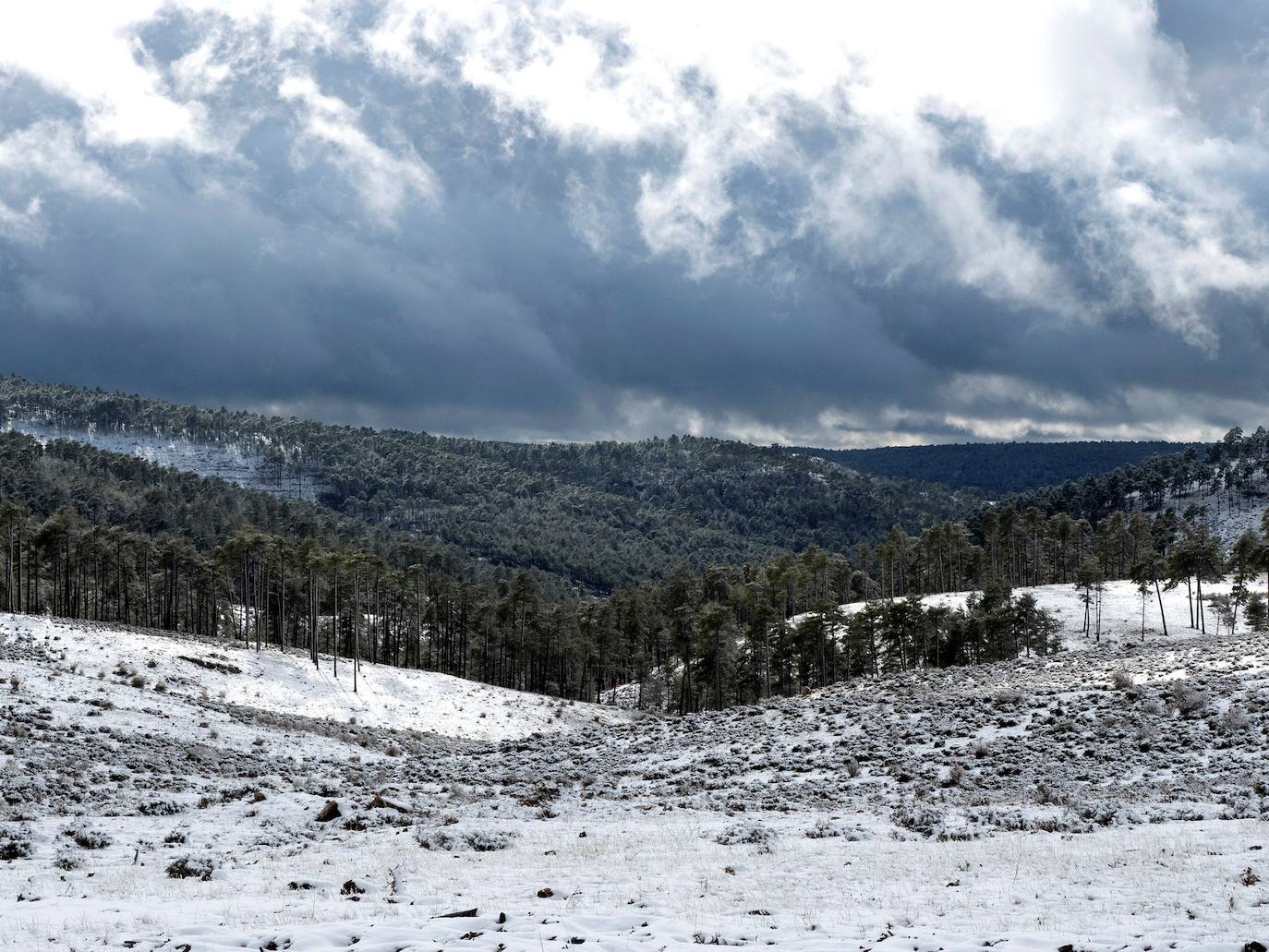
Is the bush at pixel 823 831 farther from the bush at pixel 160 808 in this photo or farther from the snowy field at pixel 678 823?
the bush at pixel 160 808

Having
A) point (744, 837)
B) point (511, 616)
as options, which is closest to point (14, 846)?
point (744, 837)

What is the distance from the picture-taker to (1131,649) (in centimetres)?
5475

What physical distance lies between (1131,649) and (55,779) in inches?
2174

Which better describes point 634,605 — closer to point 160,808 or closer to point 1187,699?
point 1187,699

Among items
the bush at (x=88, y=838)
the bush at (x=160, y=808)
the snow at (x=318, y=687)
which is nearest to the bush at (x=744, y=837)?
the bush at (x=88, y=838)

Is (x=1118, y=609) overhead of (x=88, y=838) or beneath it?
overhead

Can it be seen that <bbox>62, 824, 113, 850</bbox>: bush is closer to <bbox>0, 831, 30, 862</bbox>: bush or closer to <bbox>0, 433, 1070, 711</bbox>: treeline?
<bbox>0, 831, 30, 862</bbox>: bush

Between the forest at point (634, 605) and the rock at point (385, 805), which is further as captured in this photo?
the forest at point (634, 605)

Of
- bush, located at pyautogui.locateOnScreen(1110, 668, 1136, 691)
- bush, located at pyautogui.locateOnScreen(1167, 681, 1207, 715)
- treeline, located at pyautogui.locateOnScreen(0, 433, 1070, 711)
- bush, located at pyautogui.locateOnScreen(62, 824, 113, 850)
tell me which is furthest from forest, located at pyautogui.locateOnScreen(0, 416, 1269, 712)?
bush, located at pyautogui.locateOnScreen(62, 824, 113, 850)

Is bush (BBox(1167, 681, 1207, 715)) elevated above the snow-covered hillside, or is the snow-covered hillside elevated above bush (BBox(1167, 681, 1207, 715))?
the snow-covered hillside

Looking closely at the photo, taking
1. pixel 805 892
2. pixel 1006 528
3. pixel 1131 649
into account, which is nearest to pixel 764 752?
pixel 805 892

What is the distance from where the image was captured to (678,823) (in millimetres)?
20859

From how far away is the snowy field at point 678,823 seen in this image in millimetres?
11688

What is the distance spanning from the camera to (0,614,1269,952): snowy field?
38.3 ft
